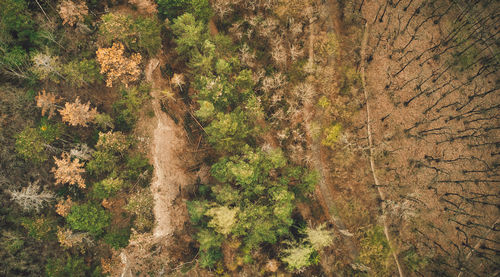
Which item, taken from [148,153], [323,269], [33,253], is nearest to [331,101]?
[323,269]

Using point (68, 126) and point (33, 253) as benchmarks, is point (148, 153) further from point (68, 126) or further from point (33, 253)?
point (33, 253)

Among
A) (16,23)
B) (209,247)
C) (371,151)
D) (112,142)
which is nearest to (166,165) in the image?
(112,142)

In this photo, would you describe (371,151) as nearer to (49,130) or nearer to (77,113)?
(77,113)

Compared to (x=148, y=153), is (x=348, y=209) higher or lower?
higher

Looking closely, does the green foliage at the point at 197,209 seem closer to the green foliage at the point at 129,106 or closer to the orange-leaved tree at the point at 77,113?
the green foliage at the point at 129,106

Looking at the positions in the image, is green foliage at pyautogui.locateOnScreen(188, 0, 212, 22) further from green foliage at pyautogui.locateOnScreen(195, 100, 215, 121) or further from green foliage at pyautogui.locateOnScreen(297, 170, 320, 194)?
green foliage at pyautogui.locateOnScreen(297, 170, 320, 194)

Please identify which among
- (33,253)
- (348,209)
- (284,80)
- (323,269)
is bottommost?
(33,253)

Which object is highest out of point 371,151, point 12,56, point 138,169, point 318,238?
point 371,151
